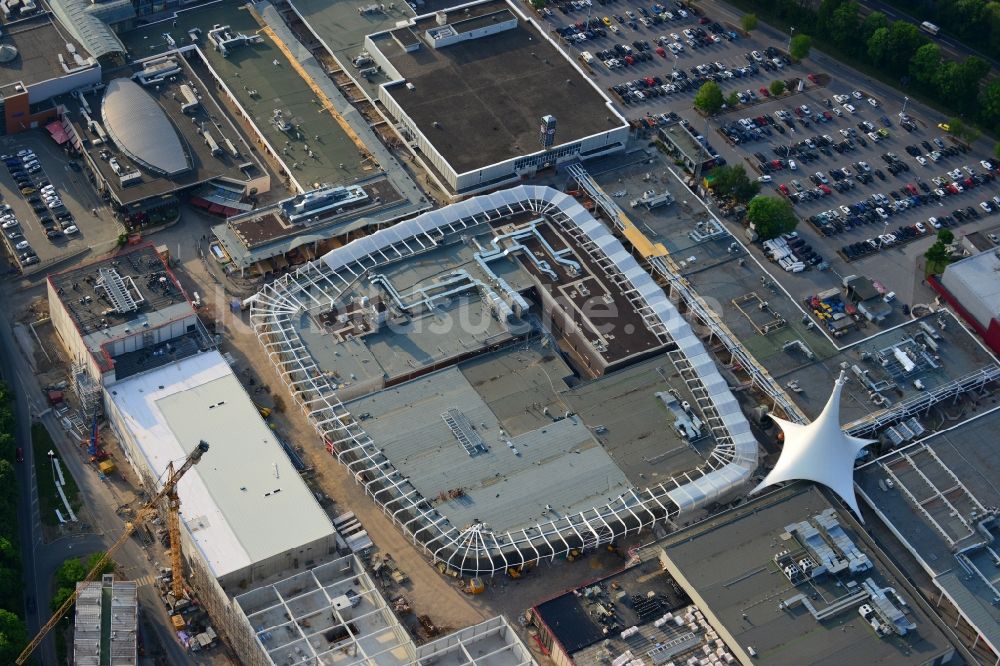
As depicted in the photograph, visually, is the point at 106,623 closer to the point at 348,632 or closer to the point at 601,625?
the point at 348,632

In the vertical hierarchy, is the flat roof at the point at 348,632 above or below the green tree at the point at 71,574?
below

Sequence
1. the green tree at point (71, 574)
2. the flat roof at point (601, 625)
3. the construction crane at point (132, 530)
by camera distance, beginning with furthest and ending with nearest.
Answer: the green tree at point (71, 574) → the flat roof at point (601, 625) → the construction crane at point (132, 530)

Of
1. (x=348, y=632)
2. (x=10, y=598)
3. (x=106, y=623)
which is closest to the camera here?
(x=106, y=623)

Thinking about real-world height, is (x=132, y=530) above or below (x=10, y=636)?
A: above

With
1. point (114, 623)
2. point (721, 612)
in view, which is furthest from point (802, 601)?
point (114, 623)

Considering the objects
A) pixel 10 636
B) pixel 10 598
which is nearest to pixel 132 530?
pixel 10 598

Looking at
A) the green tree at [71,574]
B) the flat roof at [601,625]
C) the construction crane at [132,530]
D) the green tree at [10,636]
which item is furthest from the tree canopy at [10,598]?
the flat roof at [601,625]

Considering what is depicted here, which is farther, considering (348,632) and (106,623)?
(348,632)

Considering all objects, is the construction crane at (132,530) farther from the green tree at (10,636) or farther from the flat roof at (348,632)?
the flat roof at (348,632)

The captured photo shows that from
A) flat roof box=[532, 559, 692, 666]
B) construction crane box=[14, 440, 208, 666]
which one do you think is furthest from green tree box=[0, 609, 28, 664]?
flat roof box=[532, 559, 692, 666]
